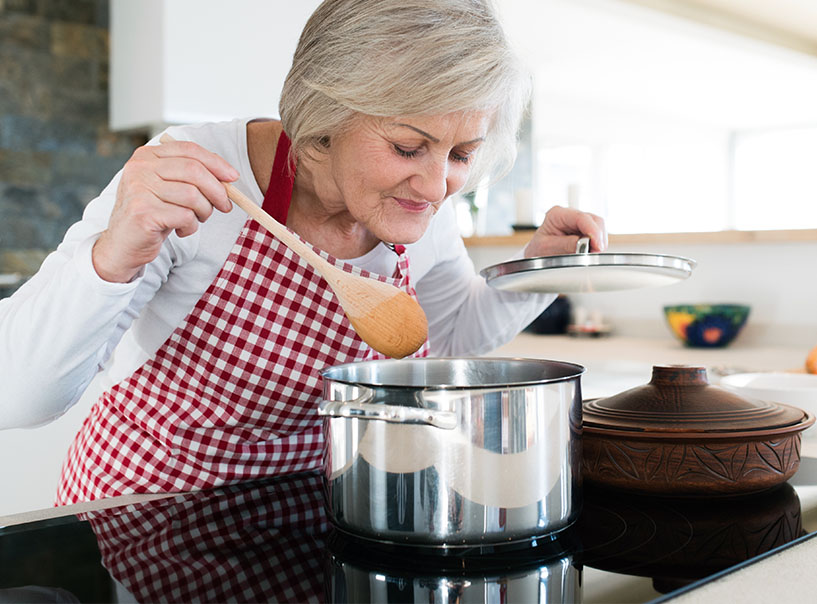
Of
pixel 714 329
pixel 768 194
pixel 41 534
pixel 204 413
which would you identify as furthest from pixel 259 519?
pixel 768 194

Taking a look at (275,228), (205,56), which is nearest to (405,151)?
(275,228)

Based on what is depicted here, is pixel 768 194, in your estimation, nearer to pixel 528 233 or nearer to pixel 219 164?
pixel 528 233

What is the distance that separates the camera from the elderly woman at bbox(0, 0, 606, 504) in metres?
0.78

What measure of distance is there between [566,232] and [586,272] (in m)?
0.24

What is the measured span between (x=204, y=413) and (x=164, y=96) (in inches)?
101

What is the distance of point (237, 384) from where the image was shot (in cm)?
98

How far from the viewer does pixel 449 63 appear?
819 millimetres

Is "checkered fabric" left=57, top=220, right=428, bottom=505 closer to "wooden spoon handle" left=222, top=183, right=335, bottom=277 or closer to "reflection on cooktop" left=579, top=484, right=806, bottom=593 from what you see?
"wooden spoon handle" left=222, top=183, right=335, bottom=277

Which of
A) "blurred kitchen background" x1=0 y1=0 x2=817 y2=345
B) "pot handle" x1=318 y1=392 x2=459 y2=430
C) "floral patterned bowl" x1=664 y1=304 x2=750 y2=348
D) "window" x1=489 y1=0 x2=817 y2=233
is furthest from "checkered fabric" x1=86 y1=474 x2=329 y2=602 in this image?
"window" x1=489 y1=0 x2=817 y2=233

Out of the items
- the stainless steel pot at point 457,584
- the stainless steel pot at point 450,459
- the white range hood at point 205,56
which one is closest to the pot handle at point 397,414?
the stainless steel pot at point 450,459

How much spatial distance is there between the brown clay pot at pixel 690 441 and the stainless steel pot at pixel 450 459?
0.13 m

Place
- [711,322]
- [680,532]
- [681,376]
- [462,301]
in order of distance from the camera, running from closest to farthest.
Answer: [680,532]
[681,376]
[462,301]
[711,322]

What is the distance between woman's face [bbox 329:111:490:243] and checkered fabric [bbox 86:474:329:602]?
1.02 feet

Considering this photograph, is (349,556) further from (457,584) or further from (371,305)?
(371,305)
